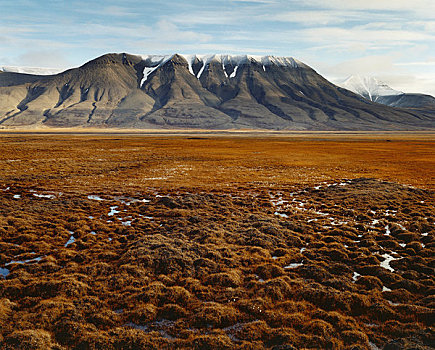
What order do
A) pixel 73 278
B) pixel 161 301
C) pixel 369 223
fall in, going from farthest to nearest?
pixel 369 223 → pixel 73 278 → pixel 161 301

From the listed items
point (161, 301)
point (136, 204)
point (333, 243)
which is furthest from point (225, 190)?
point (161, 301)

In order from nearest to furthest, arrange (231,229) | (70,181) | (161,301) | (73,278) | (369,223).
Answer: (161,301) < (73,278) < (231,229) < (369,223) < (70,181)

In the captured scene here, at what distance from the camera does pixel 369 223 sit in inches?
730

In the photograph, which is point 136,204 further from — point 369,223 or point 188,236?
point 369,223

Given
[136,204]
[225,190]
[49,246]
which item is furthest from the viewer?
[225,190]

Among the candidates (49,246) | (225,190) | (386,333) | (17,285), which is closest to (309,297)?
(386,333)

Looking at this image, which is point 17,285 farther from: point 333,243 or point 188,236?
point 333,243

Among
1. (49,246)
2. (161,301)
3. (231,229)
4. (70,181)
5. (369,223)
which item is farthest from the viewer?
(70,181)

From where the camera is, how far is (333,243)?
14680 millimetres

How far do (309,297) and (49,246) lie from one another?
11890mm

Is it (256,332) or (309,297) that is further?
(309,297)

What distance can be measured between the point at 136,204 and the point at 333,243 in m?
14.7

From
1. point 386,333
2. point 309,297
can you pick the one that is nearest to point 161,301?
point 309,297

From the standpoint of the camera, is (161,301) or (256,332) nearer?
(256,332)
